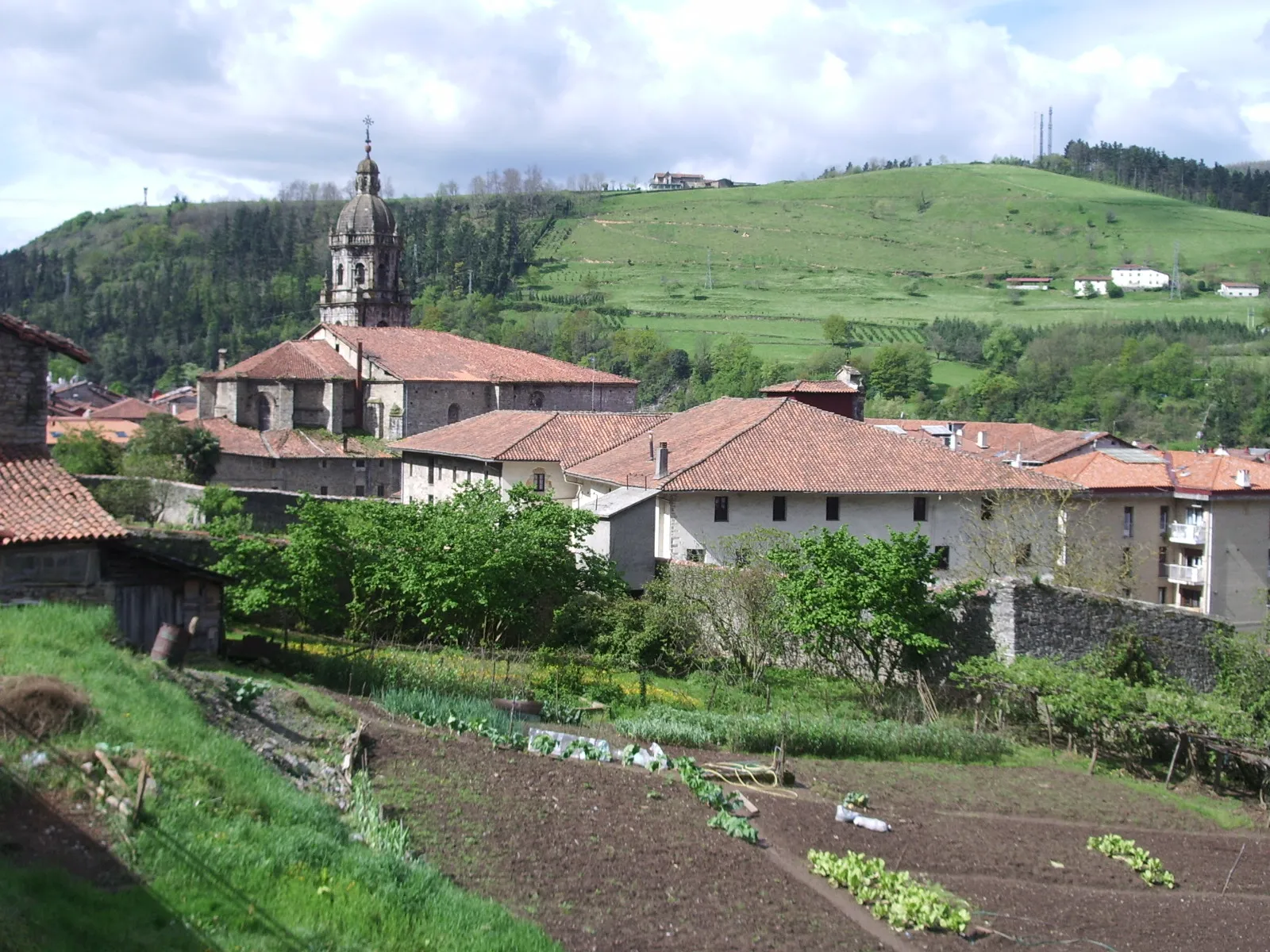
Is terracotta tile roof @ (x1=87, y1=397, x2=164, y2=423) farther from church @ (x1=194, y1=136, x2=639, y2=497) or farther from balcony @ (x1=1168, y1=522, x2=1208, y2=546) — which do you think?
balcony @ (x1=1168, y1=522, x2=1208, y2=546)

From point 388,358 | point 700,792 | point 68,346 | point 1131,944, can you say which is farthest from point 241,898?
point 388,358

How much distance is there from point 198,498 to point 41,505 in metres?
21.3

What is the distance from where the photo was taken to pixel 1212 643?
24.6 m

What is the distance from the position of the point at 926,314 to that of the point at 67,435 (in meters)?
100

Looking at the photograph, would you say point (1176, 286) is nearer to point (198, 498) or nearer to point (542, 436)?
point (542, 436)

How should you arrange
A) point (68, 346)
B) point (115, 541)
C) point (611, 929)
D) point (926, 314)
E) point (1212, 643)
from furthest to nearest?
point (926, 314) < point (1212, 643) < point (68, 346) < point (115, 541) < point (611, 929)

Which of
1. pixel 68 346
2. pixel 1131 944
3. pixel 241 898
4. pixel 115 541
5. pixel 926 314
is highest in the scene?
pixel 926 314

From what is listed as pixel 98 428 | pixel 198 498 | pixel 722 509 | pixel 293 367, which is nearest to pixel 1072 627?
pixel 722 509

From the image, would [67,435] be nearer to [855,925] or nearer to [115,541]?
[115,541]

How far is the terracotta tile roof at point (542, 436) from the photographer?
130 feet

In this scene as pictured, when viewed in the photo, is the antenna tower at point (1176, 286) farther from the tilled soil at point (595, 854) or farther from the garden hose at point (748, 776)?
the tilled soil at point (595, 854)

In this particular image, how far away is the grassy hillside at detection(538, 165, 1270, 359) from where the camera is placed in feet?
425

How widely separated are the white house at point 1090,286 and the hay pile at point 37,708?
144 meters

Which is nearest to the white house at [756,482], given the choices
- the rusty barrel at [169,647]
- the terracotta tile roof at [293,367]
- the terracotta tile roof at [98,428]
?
the rusty barrel at [169,647]
